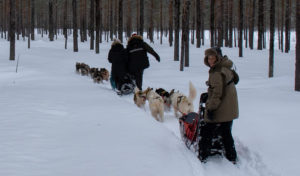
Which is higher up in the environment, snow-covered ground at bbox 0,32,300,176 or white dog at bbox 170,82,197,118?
white dog at bbox 170,82,197,118

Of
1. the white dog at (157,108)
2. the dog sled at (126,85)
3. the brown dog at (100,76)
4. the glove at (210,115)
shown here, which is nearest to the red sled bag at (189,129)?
the glove at (210,115)

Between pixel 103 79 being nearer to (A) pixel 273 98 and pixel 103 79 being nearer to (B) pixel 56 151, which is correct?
(A) pixel 273 98

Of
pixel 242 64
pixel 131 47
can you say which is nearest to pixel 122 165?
pixel 131 47

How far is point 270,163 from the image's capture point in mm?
4672

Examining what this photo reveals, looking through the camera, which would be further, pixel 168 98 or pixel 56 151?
pixel 168 98

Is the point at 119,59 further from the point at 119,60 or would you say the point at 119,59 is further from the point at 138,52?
the point at 138,52

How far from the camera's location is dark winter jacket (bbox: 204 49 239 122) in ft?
14.2

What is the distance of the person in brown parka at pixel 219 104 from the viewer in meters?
4.35

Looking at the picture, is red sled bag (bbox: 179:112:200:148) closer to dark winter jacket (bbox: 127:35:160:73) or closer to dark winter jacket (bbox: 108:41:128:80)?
dark winter jacket (bbox: 127:35:160:73)

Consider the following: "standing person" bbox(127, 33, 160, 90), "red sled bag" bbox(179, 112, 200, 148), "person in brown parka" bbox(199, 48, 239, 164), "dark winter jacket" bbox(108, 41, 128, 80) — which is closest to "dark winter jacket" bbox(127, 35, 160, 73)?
"standing person" bbox(127, 33, 160, 90)

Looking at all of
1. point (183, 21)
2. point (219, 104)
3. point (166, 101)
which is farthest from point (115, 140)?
point (183, 21)

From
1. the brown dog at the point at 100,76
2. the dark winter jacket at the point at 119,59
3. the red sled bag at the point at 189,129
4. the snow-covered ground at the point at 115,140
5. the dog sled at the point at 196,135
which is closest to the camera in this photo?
the snow-covered ground at the point at 115,140

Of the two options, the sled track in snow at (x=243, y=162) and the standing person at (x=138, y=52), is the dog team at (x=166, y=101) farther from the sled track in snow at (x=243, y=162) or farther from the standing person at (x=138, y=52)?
the standing person at (x=138, y=52)

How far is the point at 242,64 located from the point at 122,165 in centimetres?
1797
